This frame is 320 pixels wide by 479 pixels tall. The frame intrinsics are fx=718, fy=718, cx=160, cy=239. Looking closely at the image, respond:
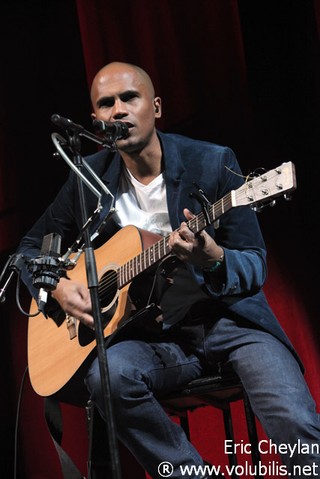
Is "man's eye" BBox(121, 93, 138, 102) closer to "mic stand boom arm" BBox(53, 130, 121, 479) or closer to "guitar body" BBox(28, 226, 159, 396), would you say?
"guitar body" BBox(28, 226, 159, 396)

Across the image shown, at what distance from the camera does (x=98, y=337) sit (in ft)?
5.83

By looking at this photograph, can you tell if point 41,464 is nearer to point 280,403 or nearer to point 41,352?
point 41,352

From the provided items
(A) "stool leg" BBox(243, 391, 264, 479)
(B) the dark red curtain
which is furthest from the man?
(B) the dark red curtain

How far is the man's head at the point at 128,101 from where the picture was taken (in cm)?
263

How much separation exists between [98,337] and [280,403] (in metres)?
0.61

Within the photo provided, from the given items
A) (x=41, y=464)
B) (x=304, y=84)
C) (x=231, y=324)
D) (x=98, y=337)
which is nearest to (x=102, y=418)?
(x=231, y=324)

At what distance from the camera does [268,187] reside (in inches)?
77.6

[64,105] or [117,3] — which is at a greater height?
[117,3]

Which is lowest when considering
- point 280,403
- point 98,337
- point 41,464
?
point 41,464

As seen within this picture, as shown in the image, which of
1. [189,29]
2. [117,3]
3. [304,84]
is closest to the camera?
[304,84]

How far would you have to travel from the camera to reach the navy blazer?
2.25 m

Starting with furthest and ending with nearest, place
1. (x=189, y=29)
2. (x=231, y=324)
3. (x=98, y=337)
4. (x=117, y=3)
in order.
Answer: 1. (x=117, y=3)
2. (x=189, y=29)
3. (x=231, y=324)
4. (x=98, y=337)

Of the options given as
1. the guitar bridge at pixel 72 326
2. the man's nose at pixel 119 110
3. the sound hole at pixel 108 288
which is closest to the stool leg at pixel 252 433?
the sound hole at pixel 108 288

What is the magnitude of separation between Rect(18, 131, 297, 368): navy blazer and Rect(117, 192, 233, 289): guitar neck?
10cm
